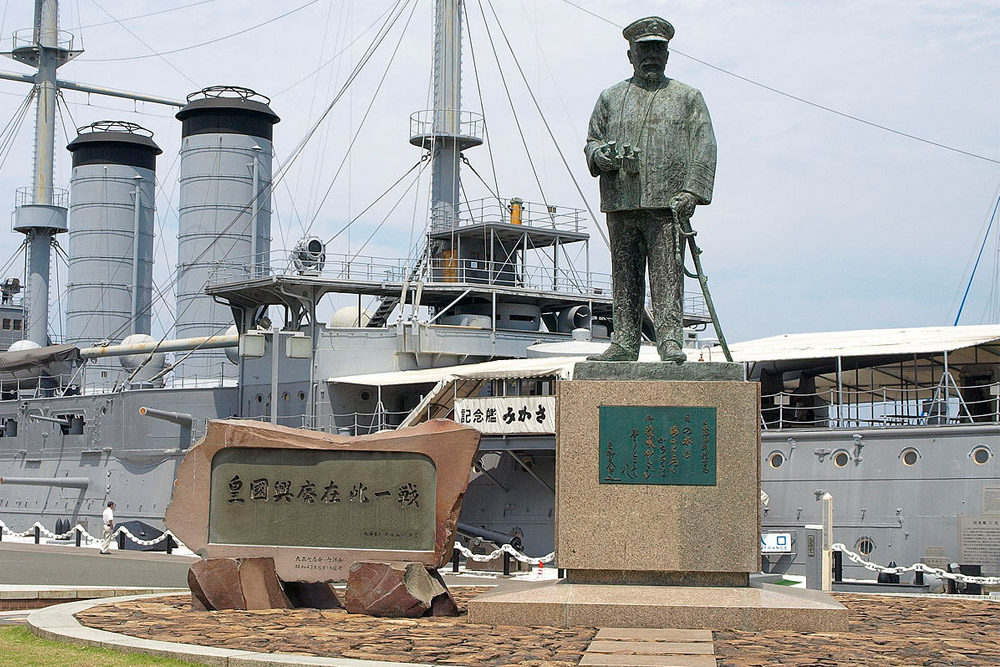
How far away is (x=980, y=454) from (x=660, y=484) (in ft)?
46.1

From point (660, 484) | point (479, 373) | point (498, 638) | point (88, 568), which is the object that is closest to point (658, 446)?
point (660, 484)

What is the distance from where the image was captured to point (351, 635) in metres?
9.56

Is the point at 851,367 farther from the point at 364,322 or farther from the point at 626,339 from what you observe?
the point at 626,339

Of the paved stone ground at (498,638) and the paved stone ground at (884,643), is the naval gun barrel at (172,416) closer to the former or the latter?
the paved stone ground at (498,638)

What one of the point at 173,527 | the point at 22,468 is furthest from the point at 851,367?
the point at 22,468

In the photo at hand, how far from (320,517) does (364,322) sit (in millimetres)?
24762

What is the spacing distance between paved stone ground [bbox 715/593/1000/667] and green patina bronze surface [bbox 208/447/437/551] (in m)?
3.34

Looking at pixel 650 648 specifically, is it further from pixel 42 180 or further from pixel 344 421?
pixel 42 180

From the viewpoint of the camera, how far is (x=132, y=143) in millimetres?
51250

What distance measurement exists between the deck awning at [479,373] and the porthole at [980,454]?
25.9ft

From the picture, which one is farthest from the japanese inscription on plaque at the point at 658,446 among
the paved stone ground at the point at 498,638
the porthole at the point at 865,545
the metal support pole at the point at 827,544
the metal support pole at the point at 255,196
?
the metal support pole at the point at 255,196

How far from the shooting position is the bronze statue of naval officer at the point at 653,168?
1130 cm

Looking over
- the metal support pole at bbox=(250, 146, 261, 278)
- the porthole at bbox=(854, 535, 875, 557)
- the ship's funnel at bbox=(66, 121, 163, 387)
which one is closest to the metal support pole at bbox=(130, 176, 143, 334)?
the ship's funnel at bbox=(66, 121, 163, 387)

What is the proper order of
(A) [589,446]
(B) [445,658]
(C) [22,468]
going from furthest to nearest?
(C) [22,468] < (A) [589,446] < (B) [445,658]
